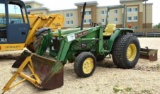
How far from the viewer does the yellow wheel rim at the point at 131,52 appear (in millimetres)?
7258

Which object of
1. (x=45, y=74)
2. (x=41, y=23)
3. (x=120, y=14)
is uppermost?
(x=120, y=14)

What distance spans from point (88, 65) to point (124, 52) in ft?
4.67

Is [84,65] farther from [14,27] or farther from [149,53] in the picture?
[14,27]

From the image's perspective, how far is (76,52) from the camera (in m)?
6.39

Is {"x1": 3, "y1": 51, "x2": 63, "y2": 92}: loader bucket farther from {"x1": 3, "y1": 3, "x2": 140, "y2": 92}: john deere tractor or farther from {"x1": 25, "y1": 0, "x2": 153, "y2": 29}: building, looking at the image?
{"x1": 25, "y1": 0, "x2": 153, "y2": 29}: building

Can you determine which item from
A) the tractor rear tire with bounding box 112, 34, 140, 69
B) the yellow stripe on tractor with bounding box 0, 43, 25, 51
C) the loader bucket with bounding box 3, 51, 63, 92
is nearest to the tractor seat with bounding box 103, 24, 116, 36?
the tractor rear tire with bounding box 112, 34, 140, 69

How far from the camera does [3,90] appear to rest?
16.6ft

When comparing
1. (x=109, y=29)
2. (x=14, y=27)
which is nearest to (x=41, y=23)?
(x=14, y=27)

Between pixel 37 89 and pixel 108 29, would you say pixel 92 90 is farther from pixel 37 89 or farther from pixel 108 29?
pixel 108 29

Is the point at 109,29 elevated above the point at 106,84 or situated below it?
above

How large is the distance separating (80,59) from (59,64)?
2.38 feet

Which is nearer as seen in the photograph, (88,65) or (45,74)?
(45,74)

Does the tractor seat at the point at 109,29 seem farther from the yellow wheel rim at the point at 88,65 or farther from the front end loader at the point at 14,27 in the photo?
the front end loader at the point at 14,27

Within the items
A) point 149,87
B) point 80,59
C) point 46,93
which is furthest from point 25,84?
point 149,87
